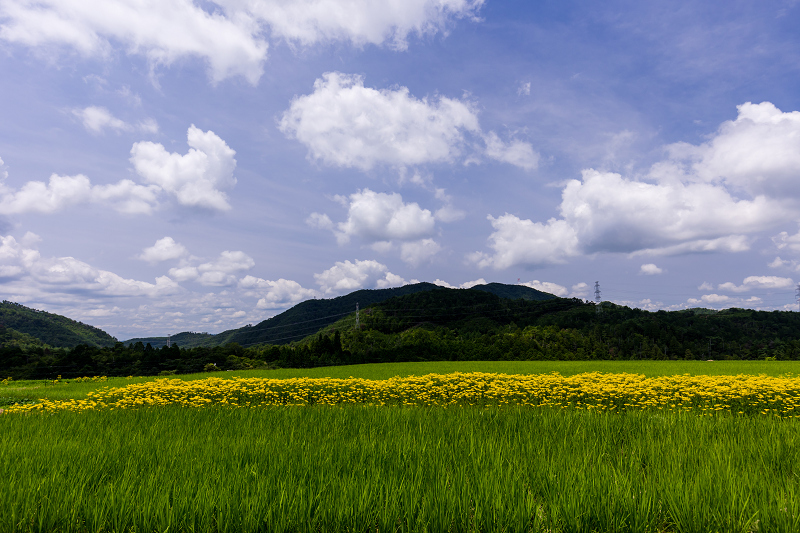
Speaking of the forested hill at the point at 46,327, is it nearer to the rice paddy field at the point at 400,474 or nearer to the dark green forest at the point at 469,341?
the dark green forest at the point at 469,341

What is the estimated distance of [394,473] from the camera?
4020 mm

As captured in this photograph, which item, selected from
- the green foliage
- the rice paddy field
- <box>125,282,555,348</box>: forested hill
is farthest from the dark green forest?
the green foliage

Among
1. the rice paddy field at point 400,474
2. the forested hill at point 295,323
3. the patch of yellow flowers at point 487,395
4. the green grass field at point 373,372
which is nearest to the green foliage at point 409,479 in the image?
the rice paddy field at point 400,474

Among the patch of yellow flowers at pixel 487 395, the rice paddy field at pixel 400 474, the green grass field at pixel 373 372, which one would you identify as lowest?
the green grass field at pixel 373 372

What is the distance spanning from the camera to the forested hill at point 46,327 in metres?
96.9

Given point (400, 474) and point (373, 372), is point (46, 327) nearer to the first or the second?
point (373, 372)

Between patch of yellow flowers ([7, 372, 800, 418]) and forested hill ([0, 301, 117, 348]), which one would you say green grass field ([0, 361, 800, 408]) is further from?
forested hill ([0, 301, 117, 348])

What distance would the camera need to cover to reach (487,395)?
44.4 feet

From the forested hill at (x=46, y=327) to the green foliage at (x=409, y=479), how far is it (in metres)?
121

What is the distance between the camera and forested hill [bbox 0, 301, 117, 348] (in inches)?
3816

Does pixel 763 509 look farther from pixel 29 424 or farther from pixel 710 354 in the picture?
pixel 710 354

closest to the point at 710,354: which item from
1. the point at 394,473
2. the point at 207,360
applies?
the point at 207,360

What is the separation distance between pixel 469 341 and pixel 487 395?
181 ft

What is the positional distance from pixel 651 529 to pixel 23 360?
178ft
